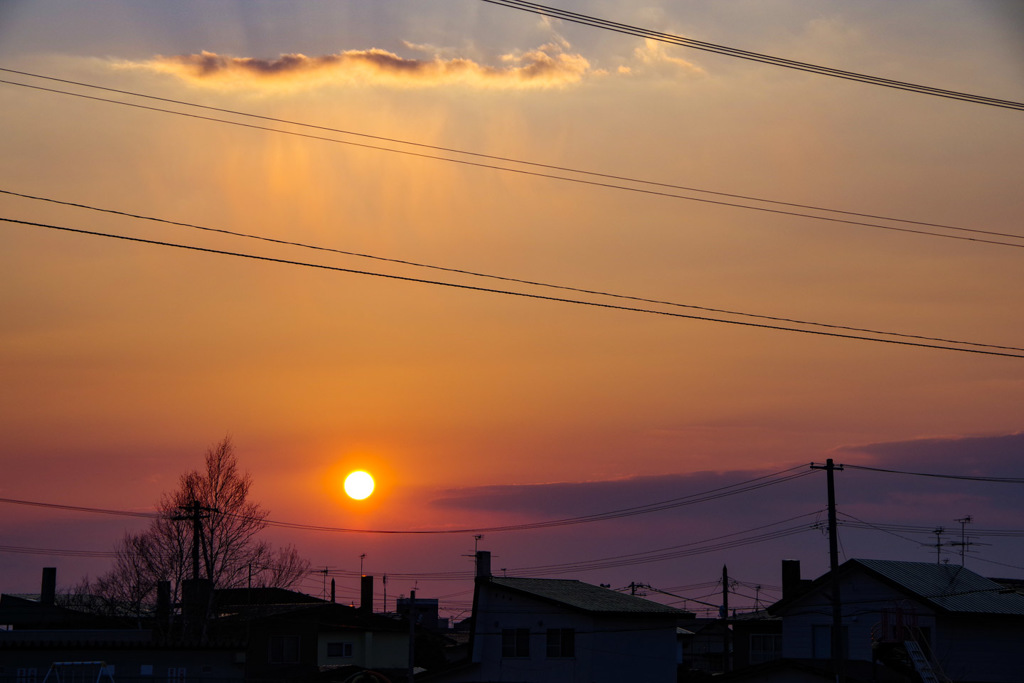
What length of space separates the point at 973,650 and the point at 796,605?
34.8ft

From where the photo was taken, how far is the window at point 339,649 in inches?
3014

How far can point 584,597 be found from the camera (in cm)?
6438

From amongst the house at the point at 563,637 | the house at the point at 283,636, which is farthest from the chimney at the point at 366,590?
the house at the point at 563,637

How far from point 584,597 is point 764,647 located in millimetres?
17939

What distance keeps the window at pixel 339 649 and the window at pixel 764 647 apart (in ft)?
90.7

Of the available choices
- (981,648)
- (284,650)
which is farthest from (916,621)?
(284,650)

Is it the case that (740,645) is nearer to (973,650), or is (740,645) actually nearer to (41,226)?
(973,650)

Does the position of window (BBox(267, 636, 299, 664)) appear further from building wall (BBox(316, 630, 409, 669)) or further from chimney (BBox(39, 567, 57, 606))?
chimney (BBox(39, 567, 57, 606))

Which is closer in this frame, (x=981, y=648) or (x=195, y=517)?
(x=981, y=648)

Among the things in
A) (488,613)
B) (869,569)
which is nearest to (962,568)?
(869,569)

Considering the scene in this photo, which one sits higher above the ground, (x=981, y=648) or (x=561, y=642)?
(x=981, y=648)

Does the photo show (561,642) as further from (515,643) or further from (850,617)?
(850,617)

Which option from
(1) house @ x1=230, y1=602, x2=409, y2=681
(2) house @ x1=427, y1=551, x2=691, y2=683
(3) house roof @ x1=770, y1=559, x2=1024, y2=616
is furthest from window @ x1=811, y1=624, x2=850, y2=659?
(1) house @ x1=230, y1=602, x2=409, y2=681

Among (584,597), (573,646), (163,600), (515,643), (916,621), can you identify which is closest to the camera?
(916,621)
